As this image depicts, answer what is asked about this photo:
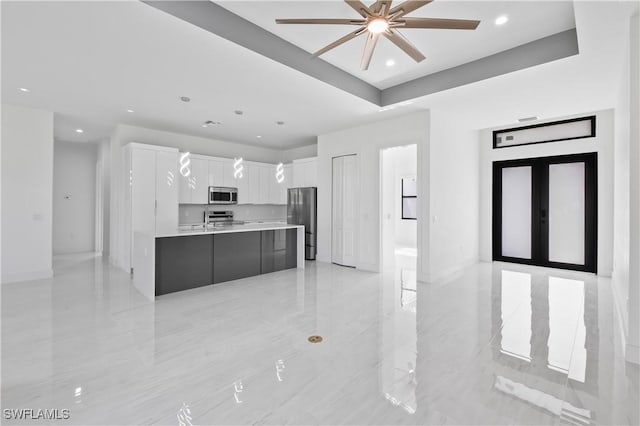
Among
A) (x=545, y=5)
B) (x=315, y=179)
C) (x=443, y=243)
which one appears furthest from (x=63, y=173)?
(x=545, y=5)

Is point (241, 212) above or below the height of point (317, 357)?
above

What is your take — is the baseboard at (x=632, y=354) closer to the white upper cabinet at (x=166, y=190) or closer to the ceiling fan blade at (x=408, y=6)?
the ceiling fan blade at (x=408, y=6)

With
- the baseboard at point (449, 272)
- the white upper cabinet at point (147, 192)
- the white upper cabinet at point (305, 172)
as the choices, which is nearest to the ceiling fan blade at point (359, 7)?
the baseboard at point (449, 272)

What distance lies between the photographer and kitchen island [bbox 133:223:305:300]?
4.06 meters

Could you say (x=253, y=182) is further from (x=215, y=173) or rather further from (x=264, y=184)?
(x=215, y=173)

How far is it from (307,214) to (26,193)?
197 inches

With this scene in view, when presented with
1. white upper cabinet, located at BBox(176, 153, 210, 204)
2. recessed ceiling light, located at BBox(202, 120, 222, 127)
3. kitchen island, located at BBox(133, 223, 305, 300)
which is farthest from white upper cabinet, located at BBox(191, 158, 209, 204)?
kitchen island, located at BBox(133, 223, 305, 300)

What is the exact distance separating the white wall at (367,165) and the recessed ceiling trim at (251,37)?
4.96ft

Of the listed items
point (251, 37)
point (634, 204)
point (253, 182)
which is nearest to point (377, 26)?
point (251, 37)

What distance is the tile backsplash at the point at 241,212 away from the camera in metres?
6.83

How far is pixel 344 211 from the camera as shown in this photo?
621 centimetres

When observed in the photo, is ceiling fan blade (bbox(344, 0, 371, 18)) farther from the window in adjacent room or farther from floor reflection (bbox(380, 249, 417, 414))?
the window in adjacent room

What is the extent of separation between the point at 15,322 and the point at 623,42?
22.1 ft

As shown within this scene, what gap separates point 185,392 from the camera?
6.51 feet
